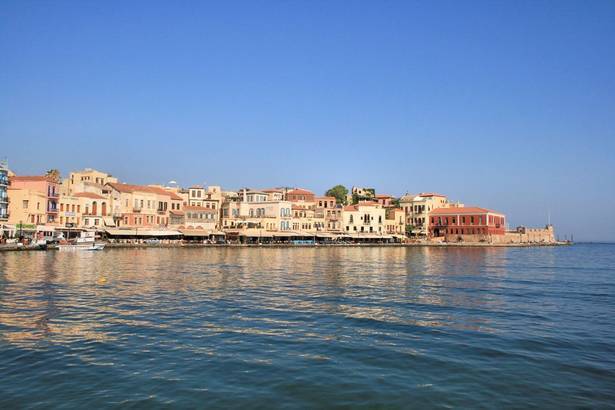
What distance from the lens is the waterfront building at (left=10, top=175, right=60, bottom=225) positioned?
2489 inches

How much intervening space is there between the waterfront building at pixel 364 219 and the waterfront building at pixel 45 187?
4934 centimetres

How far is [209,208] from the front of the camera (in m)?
84.9

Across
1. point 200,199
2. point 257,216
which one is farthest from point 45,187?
point 257,216

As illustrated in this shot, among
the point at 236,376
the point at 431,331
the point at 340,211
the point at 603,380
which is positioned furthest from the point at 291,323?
the point at 340,211

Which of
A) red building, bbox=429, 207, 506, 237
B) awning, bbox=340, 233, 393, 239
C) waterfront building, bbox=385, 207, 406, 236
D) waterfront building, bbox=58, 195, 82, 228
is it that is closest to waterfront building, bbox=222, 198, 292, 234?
awning, bbox=340, 233, 393, 239

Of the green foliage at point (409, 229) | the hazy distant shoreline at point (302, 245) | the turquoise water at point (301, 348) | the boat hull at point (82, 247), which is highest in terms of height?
the green foliage at point (409, 229)

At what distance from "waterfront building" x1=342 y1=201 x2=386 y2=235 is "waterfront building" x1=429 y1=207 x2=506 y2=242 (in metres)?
14.0

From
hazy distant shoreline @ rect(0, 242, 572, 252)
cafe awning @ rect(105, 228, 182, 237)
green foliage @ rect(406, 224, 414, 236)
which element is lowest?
hazy distant shoreline @ rect(0, 242, 572, 252)

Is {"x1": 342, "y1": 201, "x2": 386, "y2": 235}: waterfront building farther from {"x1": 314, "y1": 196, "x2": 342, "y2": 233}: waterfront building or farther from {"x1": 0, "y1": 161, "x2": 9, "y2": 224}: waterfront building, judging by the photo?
{"x1": 0, "y1": 161, "x2": 9, "y2": 224}: waterfront building

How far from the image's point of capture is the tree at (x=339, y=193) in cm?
11075

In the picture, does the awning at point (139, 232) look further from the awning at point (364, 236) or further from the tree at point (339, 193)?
the tree at point (339, 193)

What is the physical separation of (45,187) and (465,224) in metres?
77.7

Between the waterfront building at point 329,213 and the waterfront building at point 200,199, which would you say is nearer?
the waterfront building at point 200,199

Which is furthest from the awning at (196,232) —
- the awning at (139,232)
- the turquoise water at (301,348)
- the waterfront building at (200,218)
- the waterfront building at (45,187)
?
the turquoise water at (301,348)
